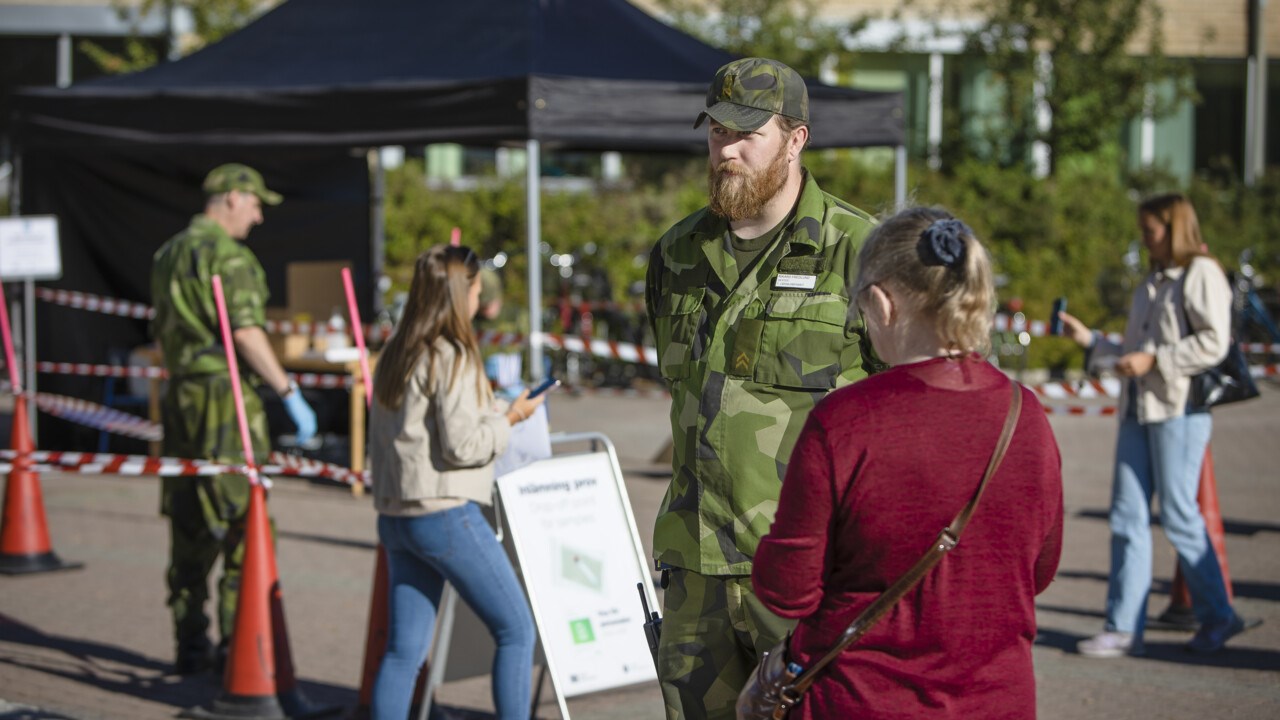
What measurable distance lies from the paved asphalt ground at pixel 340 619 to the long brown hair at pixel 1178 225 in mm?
1750

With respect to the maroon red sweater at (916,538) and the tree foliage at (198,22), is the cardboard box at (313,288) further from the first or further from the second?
the maroon red sweater at (916,538)

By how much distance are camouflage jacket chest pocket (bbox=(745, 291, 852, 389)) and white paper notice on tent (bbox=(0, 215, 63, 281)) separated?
806 cm

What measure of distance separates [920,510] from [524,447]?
2.83 metres

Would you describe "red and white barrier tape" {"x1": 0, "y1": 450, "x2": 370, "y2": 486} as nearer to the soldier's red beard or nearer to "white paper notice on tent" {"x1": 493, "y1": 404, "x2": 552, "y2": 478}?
"white paper notice on tent" {"x1": 493, "y1": 404, "x2": 552, "y2": 478}

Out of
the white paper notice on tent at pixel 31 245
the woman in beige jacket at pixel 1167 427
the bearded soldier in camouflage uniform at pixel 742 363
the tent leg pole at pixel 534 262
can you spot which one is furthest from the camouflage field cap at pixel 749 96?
the white paper notice on tent at pixel 31 245

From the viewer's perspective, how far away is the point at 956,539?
247 centimetres

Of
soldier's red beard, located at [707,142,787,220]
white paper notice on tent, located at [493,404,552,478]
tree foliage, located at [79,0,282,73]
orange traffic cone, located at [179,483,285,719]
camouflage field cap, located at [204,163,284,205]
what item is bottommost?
orange traffic cone, located at [179,483,285,719]

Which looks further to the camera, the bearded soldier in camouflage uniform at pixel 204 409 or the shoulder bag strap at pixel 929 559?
the bearded soldier in camouflage uniform at pixel 204 409

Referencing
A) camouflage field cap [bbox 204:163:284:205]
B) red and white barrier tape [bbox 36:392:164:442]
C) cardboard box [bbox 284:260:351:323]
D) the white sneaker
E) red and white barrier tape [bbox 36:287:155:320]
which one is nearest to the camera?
the white sneaker

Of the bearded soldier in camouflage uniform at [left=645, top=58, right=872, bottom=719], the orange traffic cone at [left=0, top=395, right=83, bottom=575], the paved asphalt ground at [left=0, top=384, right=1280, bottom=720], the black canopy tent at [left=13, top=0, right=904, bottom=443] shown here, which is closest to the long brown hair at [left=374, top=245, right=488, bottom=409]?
the paved asphalt ground at [left=0, top=384, right=1280, bottom=720]

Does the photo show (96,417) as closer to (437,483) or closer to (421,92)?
(421,92)

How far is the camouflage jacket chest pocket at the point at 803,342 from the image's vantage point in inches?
128

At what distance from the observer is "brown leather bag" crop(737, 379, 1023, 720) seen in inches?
97.2

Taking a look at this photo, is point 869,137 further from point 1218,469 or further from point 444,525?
point 444,525
